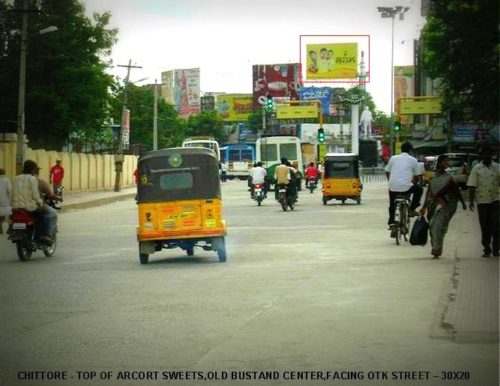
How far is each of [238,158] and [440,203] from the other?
2984 inches

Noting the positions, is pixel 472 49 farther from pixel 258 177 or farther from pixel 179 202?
pixel 179 202

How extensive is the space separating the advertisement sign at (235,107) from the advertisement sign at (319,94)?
61.3 feet

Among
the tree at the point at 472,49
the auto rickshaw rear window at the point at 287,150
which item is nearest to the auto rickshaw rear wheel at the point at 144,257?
the tree at the point at 472,49

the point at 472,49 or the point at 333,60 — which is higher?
the point at 333,60

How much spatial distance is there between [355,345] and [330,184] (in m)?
35.7

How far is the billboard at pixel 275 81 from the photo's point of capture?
13725 cm

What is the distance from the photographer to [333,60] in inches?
4043

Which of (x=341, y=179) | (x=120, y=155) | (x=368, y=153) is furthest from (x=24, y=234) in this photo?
(x=368, y=153)

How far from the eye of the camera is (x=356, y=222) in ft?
101

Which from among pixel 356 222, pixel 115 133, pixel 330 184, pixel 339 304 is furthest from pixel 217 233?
pixel 115 133

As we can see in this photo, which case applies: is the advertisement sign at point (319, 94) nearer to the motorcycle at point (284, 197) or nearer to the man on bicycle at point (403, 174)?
the motorcycle at point (284, 197)

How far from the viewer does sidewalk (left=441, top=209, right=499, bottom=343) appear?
998cm

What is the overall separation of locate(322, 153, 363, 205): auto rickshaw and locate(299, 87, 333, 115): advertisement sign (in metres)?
92.3

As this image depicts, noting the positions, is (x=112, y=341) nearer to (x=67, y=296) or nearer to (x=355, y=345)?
(x=355, y=345)
